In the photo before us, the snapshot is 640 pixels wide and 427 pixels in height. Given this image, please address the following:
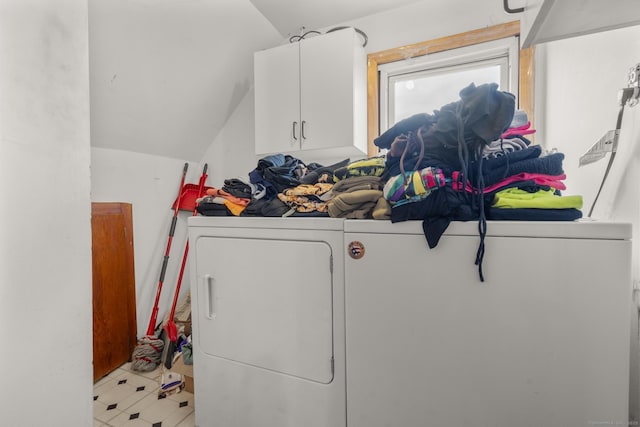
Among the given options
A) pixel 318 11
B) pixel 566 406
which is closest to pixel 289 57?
pixel 318 11

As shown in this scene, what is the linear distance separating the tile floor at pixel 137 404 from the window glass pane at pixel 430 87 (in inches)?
99.5

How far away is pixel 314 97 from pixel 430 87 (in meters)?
0.93

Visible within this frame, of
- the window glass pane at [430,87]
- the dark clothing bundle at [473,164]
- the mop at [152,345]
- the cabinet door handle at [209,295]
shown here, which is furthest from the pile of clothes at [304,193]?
the mop at [152,345]

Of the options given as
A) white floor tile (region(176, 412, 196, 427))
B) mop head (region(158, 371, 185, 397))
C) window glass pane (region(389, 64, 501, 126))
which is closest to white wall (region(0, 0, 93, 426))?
white floor tile (region(176, 412, 196, 427))

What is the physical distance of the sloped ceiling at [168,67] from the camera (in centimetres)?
186

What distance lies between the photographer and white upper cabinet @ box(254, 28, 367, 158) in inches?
80.0

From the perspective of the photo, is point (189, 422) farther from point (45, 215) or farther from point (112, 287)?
point (45, 215)

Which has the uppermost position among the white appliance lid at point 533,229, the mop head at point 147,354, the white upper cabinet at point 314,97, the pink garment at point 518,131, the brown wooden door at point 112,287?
the white upper cabinet at point 314,97

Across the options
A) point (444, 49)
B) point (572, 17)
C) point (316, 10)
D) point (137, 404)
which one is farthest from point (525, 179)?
point (137, 404)

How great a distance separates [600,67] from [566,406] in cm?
120

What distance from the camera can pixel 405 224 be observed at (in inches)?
38.5

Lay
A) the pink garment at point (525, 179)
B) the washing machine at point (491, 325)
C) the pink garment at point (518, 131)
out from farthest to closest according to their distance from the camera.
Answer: the pink garment at point (518, 131)
the pink garment at point (525, 179)
the washing machine at point (491, 325)

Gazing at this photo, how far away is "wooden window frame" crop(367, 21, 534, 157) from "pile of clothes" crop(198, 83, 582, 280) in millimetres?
1109

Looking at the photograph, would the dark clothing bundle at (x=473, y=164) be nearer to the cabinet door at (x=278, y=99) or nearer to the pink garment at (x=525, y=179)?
the pink garment at (x=525, y=179)
